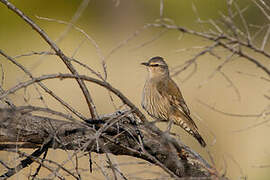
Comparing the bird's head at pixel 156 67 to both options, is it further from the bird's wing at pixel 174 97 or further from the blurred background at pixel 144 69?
the blurred background at pixel 144 69


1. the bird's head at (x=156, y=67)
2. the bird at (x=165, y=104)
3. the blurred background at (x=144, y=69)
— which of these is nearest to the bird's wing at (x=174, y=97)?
the bird at (x=165, y=104)

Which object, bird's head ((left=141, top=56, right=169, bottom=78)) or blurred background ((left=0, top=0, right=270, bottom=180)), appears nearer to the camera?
bird's head ((left=141, top=56, right=169, bottom=78))

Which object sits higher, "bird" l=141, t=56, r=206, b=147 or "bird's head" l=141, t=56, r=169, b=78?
"bird's head" l=141, t=56, r=169, b=78

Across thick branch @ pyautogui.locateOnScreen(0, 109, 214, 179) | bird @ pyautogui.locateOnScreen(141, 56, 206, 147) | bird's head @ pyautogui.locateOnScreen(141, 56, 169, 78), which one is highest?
bird's head @ pyautogui.locateOnScreen(141, 56, 169, 78)

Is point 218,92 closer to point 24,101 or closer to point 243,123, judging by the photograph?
Answer: point 243,123

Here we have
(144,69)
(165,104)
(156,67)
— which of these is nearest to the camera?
(165,104)

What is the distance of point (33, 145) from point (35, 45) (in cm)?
1239

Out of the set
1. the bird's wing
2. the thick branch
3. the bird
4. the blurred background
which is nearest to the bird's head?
the bird

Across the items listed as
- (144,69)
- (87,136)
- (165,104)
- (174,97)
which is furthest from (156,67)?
(144,69)

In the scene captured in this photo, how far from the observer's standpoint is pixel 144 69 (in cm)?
1428

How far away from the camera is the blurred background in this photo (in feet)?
36.7

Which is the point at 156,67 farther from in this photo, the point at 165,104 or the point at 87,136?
the point at 87,136

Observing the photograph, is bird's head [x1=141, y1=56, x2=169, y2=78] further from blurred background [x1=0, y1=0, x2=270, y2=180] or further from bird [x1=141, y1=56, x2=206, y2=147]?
blurred background [x1=0, y1=0, x2=270, y2=180]

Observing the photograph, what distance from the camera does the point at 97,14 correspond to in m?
18.4
